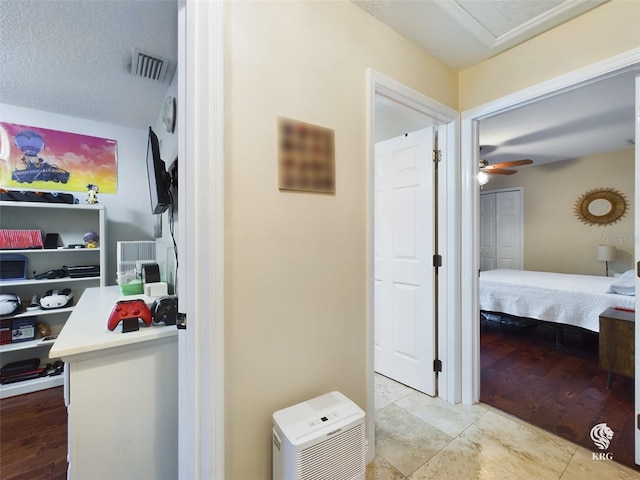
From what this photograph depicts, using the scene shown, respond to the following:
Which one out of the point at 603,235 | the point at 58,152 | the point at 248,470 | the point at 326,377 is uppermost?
the point at 58,152

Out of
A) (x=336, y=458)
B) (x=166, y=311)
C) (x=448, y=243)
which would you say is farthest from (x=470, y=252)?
(x=166, y=311)

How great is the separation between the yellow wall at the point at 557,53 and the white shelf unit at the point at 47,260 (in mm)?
3401

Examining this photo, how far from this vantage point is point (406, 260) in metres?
2.31

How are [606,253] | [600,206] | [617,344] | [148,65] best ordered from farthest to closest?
[600,206] → [606,253] → [617,344] → [148,65]

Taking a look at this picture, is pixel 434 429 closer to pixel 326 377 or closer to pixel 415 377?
pixel 415 377

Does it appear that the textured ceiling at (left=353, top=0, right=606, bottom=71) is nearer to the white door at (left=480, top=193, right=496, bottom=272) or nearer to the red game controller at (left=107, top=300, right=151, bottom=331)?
the red game controller at (left=107, top=300, right=151, bottom=331)

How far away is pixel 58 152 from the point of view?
9.05 feet

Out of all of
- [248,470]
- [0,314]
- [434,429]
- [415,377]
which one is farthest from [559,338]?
[0,314]

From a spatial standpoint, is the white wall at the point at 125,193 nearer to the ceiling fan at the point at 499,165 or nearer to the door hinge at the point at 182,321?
the door hinge at the point at 182,321

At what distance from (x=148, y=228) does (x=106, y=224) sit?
38 centimetres

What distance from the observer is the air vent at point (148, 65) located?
6.12 feet

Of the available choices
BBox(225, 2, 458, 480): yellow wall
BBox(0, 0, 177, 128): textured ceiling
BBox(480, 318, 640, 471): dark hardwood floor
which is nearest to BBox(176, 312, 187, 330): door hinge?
BBox(225, 2, 458, 480): yellow wall

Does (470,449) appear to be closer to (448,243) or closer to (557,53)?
(448,243)

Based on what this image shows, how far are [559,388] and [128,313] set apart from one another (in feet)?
10.2
